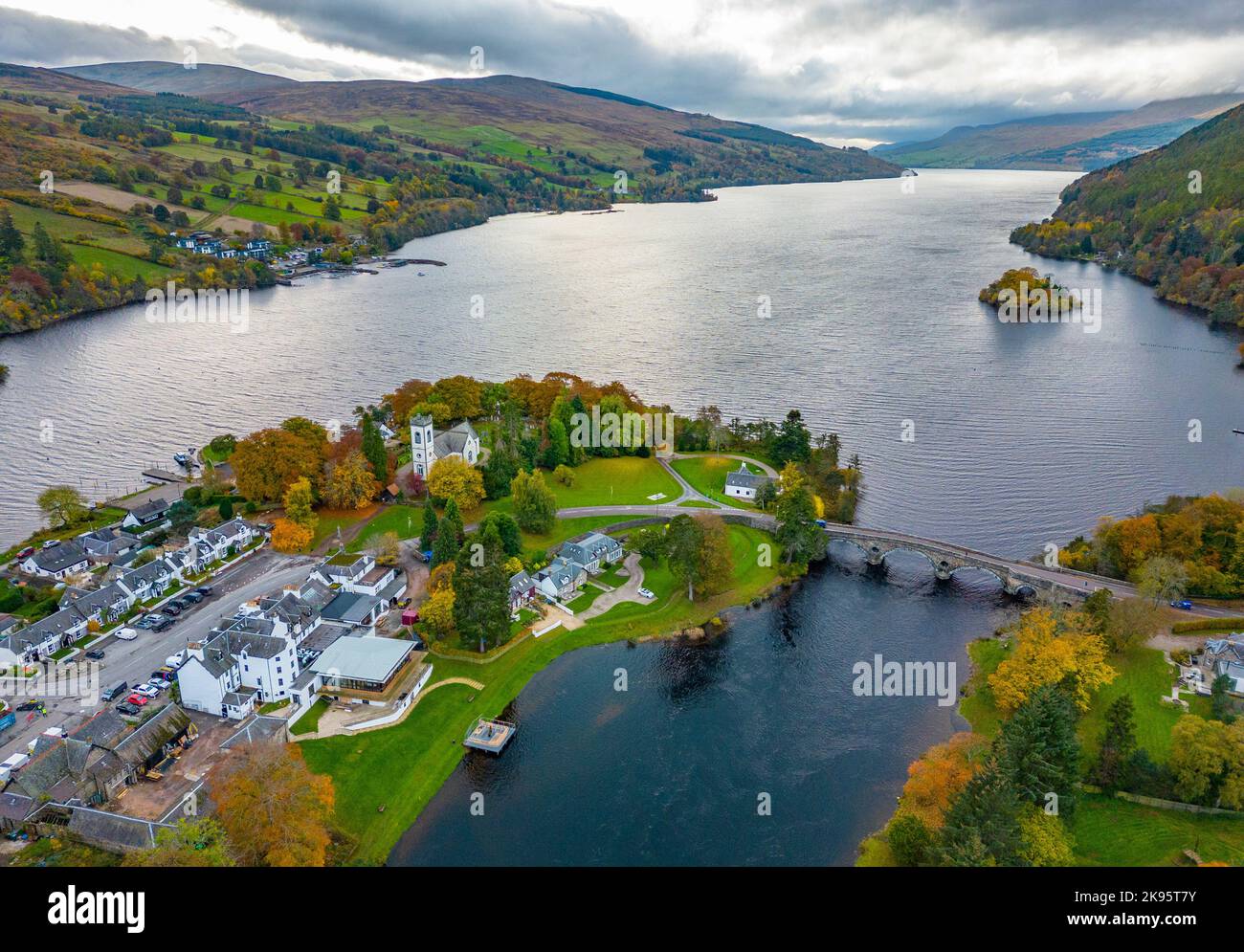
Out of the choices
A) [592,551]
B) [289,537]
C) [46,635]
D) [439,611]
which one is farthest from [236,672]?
[592,551]

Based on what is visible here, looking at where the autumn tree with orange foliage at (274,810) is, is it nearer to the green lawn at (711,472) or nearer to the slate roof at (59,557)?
the slate roof at (59,557)

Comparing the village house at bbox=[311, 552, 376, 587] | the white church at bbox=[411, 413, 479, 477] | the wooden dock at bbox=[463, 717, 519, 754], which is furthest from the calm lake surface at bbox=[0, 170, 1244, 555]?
the wooden dock at bbox=[463, 717, 519, 754]

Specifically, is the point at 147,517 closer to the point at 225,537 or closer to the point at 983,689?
the point at 225,537

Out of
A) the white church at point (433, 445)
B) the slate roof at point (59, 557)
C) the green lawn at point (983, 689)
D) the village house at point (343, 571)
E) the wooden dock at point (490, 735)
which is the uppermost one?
the white church at point (433, 445)

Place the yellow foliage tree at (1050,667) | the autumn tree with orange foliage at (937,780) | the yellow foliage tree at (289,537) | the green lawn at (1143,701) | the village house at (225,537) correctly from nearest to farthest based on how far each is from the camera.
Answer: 1. the autumn tree with orange foliage at (937,780)
2. the green lawn at (1143,701)
3. the yellow foliage tree at (1050,667)
4. the village house at (225,537)
5. the yellow foliage tree at (289,537)

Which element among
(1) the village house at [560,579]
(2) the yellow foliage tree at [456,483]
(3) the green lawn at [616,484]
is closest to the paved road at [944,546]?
(3) the green lawn at [616,484]
